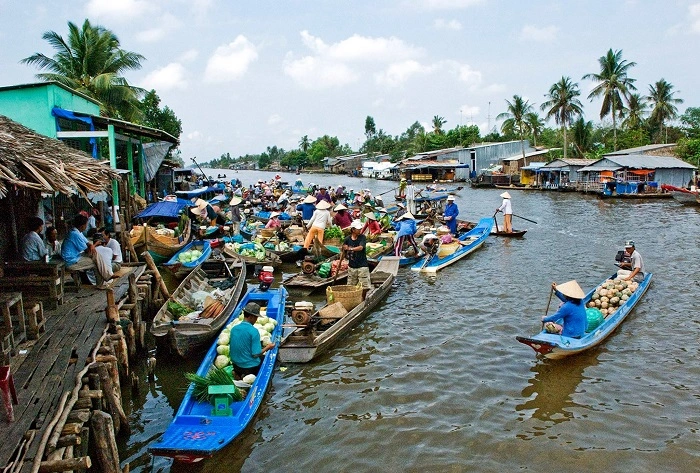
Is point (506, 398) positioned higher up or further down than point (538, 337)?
further down

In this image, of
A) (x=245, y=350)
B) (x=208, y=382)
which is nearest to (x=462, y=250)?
(x=245, y=350)

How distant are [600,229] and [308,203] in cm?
1339

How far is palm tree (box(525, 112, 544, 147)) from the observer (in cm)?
6009

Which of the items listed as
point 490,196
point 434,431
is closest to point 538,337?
point 434,431

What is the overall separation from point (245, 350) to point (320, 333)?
240cm

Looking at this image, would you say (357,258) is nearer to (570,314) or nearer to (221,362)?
(570,314)

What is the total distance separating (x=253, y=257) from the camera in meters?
16.4

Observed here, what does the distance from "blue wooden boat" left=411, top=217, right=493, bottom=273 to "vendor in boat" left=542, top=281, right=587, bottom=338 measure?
280 inches

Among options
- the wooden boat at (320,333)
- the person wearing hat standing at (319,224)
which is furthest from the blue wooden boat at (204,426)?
the person wearing hat standing at (319,224)

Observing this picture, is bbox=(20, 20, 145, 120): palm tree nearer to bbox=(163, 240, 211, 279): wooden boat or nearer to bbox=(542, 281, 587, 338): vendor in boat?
bbox=(163, 240, 211, 279): wooden boat

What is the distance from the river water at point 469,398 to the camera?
22.8 feet

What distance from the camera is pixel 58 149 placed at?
327 inches

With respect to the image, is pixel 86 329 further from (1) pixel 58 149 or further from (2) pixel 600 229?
(2) pixel 600 229

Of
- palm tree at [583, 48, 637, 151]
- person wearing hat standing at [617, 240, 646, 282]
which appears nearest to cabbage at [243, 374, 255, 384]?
person wearing hat standing at [617, 240, 646, 282]
